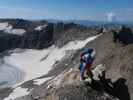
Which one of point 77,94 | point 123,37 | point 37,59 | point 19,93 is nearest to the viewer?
point 77,94

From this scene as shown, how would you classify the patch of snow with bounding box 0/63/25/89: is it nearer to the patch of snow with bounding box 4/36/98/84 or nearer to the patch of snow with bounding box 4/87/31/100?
the patch of snow with bounding box 4/36/98/84

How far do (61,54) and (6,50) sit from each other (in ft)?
119

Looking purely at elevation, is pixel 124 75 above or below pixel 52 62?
above

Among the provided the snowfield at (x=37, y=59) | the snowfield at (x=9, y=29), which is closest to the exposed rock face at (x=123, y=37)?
the snowfield at (x=37, y=59)

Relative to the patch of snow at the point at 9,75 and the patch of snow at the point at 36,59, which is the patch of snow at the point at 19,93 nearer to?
the patch of snow at the point at 9,75

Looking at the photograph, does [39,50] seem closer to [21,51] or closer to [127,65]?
[21,51]

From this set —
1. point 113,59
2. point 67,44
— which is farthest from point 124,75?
point 67,44

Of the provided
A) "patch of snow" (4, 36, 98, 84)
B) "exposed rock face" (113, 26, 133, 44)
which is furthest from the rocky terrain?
"patch of snow" (4, 36, 98, 84)

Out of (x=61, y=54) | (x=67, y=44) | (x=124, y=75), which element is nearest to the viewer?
(x=124, y=75)

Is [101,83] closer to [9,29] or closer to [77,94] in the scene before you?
[77,94]

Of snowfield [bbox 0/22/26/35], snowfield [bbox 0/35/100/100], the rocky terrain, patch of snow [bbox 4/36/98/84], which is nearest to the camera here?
the rocky terrain

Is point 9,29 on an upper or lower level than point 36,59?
upper

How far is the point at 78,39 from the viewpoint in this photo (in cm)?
9025

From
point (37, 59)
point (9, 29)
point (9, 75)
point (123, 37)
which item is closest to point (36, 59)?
point (37, 59)
